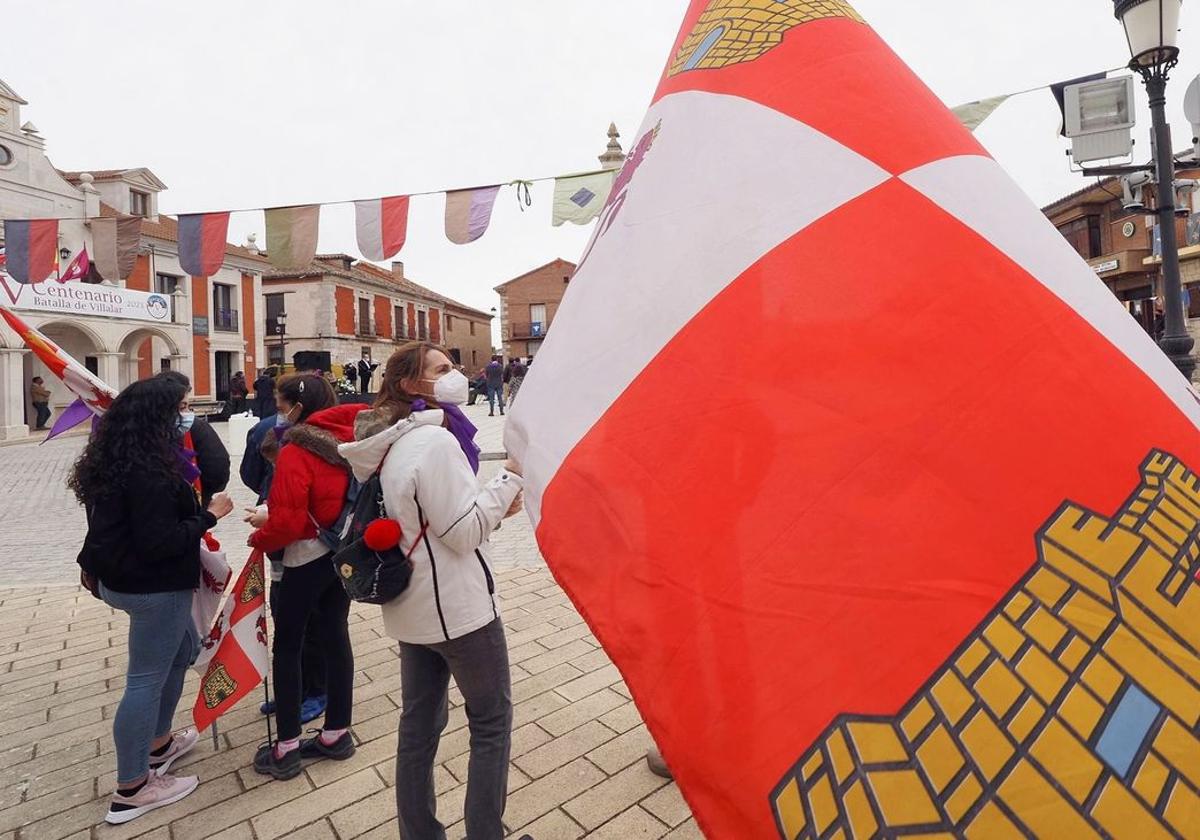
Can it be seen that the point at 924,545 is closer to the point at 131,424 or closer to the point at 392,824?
the point at 392,824

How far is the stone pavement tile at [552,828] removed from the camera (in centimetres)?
243

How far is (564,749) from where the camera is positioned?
300 centimetres

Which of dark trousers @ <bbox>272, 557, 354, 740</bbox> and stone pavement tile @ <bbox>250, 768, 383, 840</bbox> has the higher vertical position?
dark trousers @ <bbox>272, 557, 354, 740</bbox>

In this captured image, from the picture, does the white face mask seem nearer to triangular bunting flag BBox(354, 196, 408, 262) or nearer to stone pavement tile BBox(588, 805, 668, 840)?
stone pavement tile BBox(588, 805, 668, 840)

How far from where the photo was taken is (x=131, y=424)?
2.54 metres

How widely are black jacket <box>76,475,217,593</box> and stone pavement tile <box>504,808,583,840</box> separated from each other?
169 centimetres

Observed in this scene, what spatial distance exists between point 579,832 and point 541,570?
3442mm

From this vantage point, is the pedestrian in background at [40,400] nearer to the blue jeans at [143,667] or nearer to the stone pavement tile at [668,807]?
the blue jeans at [143,667]

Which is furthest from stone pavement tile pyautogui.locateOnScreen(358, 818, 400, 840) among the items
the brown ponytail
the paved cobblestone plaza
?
the brown ponytail

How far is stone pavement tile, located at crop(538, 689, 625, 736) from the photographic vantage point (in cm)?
320

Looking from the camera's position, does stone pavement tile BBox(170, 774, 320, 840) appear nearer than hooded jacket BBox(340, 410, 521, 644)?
No

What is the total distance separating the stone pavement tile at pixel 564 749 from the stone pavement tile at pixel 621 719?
1.4 inches

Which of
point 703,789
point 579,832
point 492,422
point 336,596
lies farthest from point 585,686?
point 492,422

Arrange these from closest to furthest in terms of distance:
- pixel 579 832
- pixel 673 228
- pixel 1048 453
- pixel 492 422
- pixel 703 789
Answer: pixel 703 789
pixel 1048 453
pixel 673 228
pixel 579 832
pixel 492 422
